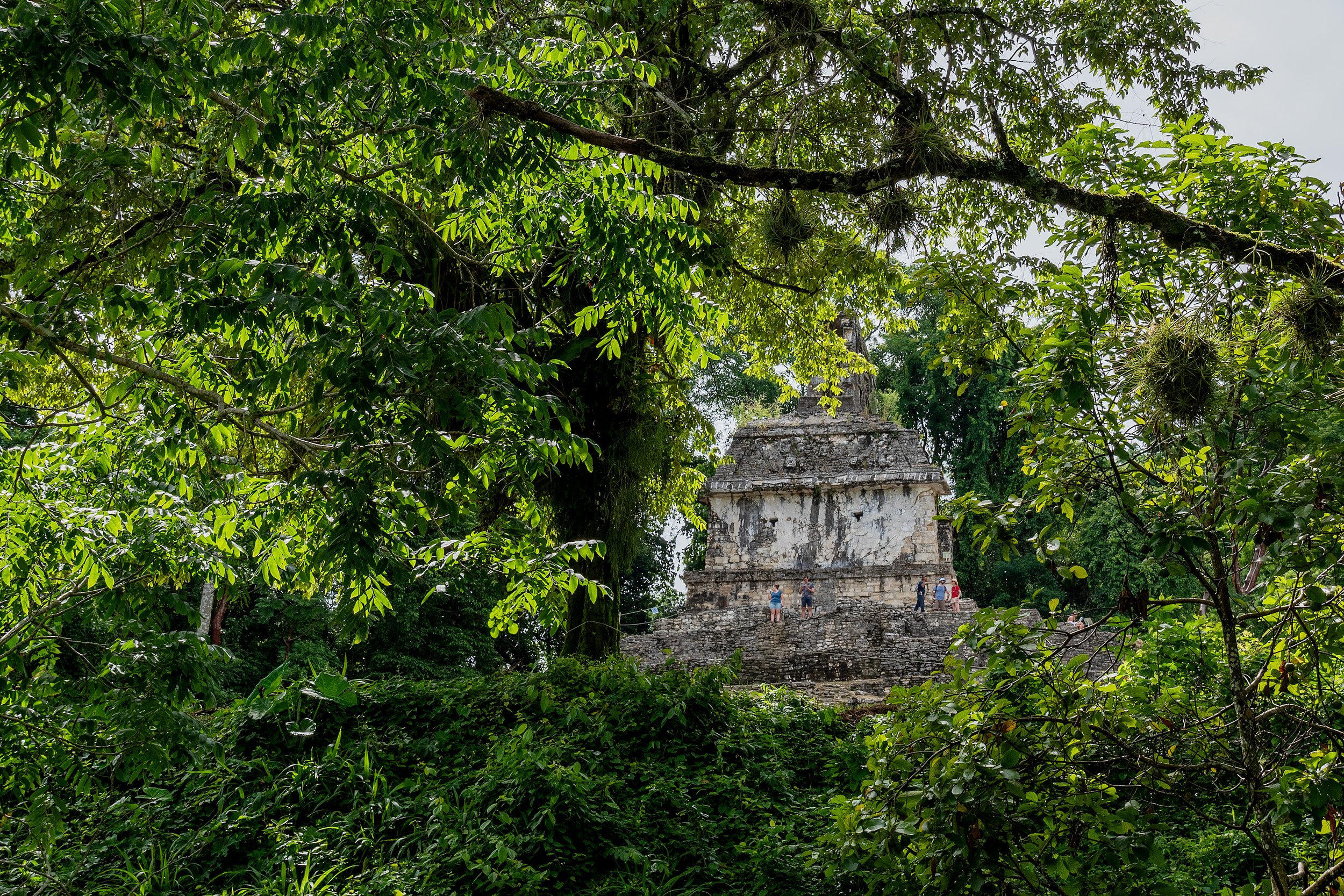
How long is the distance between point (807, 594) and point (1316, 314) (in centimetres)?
1349

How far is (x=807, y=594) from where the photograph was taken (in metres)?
17.5

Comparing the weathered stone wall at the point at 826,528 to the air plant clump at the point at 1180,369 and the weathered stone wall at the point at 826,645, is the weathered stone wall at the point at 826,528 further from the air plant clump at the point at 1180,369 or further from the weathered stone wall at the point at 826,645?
the air plant clump at the point at 1180,369

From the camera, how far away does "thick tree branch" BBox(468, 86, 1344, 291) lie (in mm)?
4746

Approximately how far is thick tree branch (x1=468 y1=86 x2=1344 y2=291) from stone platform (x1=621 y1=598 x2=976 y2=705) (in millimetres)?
6348

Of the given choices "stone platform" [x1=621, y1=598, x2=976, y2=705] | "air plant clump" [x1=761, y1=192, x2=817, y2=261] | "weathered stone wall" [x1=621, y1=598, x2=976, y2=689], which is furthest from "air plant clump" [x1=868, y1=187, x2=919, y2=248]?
"weathered stone wall" [x1=621, y1=598, x2=976, y2=689]

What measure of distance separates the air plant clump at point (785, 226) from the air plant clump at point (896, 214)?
0.70m

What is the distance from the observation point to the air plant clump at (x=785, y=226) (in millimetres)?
7918

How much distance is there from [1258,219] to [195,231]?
5218 millimetres

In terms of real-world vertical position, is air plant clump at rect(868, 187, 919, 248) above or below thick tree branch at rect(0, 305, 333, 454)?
above

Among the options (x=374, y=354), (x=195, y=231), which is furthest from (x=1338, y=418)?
(x=195, y=231)

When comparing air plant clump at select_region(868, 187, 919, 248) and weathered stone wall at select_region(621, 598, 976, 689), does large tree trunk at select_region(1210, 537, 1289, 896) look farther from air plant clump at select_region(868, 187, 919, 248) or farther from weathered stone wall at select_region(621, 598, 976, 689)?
weathered stone wall at select_region(621, 598, 976, 689)

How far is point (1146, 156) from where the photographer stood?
16.4 ft

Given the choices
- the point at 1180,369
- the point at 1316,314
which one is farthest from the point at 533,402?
the point at 1316,314

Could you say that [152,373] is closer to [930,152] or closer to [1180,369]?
[930,152]
